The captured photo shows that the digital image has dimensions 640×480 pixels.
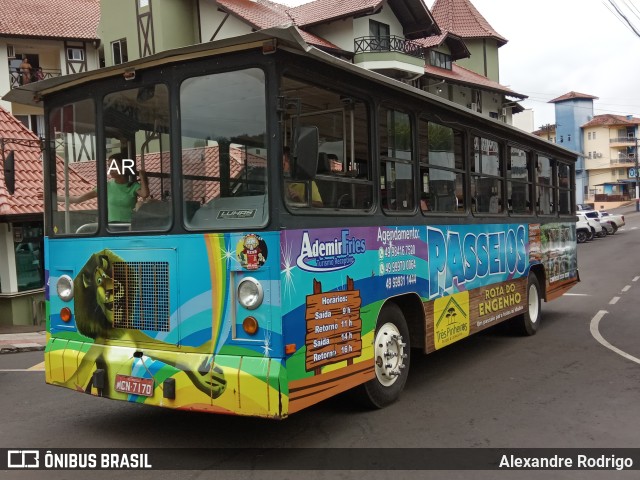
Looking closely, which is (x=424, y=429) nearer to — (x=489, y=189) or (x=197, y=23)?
(x=489, y=189)

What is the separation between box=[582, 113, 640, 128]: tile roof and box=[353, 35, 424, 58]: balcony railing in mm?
58815

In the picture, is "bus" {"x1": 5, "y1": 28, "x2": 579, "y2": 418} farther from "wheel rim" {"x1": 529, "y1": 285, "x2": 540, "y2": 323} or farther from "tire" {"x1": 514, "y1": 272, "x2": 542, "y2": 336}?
"wheel rim" {"x1": 529, "y1": 285, "x2": 540, "y2": 323}

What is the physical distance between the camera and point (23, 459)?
16.0 ft

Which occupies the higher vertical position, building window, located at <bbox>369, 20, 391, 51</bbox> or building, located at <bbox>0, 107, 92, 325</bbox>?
building window, located at <bbox>369, 20, 391, 51</bbox>

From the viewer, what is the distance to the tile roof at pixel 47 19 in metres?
28.8

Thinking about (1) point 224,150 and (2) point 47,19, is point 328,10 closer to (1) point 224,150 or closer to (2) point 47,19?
(2) point 47,19

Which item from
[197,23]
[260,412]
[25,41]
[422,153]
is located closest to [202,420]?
[260,412]

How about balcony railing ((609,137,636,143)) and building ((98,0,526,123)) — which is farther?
balcony railing ((609,137,636,143))

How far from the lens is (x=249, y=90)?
15.2 feet

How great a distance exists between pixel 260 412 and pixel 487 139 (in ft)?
17.6

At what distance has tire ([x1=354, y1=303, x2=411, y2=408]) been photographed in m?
5.79

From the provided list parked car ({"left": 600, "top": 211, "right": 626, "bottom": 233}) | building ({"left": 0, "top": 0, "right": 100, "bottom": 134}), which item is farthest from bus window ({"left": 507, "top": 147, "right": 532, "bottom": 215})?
parked car ({"left": 600, "top": 211, "right": 626, "bottom": 233})

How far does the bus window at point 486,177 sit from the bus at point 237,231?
5.37 ft

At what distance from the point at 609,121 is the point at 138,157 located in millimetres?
86643
